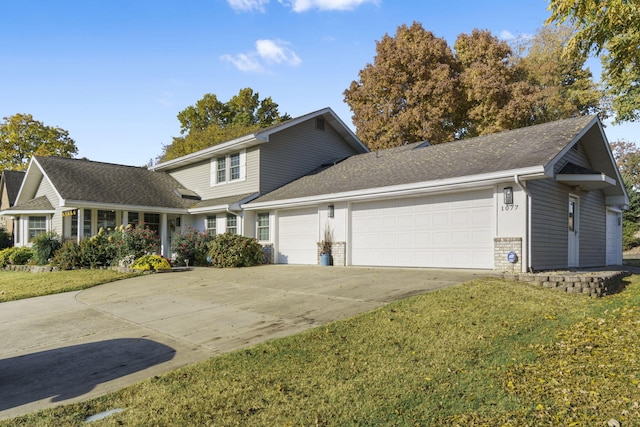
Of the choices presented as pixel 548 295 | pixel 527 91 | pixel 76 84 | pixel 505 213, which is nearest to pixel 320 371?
pixel 548 295

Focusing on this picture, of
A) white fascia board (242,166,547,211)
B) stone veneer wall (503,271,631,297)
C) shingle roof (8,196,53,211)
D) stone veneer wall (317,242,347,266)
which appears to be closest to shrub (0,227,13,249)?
shingle roof (8,196,53,211)

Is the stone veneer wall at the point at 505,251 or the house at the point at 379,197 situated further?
the house at the point at 379,197

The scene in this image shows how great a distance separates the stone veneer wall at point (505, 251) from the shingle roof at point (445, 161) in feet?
5.95

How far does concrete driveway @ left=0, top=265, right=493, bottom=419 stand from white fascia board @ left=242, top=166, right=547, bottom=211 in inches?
92.4

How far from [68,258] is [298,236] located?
29.6ft

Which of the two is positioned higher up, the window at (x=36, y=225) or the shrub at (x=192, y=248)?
the window at (x=36, y=225)

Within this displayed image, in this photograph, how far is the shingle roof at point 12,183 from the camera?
28.8m

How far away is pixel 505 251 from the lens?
10.6m

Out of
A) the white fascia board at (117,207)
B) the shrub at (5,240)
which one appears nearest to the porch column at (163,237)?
the white fascia board at (117,207)

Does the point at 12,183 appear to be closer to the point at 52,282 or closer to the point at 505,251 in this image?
the point at 52,282

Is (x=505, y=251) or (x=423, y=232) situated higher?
(x=423, y=232)

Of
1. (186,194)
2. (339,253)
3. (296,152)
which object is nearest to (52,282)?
(186,194)

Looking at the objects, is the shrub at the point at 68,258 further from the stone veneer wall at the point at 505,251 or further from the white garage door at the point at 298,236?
the stone veneer wall at the point at 505,251

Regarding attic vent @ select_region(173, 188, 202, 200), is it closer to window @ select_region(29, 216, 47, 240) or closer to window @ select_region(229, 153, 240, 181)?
window @ select_region(229, 153, 240, 181)
